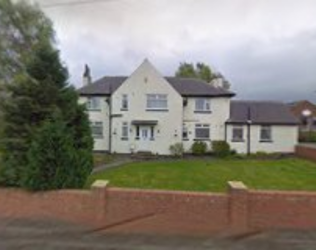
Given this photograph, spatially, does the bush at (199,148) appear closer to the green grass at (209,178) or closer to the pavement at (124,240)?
the green grass at (209,178)

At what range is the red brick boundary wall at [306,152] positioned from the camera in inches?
1275

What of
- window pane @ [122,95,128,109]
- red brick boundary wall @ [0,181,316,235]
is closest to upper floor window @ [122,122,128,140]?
window pane @ [122,95,128,109]

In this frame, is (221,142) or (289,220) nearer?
(289,220)

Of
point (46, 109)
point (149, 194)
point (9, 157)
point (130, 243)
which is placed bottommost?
point (130, 243)

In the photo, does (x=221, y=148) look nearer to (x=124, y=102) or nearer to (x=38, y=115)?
(x=124, y=102)

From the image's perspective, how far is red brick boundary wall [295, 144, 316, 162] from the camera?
32.4 metres

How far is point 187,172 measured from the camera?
23.9 meters

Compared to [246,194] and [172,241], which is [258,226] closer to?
[246,194]

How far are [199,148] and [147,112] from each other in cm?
559

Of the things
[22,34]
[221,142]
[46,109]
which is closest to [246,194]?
[46,109]

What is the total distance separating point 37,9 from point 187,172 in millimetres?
26370

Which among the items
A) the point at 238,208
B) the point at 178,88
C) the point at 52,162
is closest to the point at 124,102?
the point at 178,88

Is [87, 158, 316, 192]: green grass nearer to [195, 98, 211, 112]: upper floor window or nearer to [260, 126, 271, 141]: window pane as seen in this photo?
[260, 126, 271, 141]: window pane

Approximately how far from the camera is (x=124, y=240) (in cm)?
942
